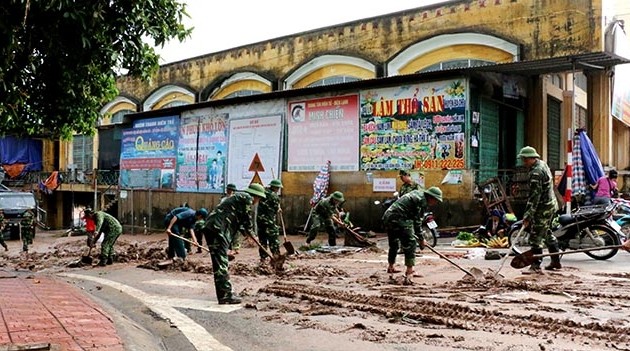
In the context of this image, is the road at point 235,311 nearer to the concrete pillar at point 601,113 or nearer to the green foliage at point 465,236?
the green foliage at point 465,236

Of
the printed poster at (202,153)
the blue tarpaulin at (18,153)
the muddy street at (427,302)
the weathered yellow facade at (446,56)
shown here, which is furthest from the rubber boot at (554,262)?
the blue tarpaulin at (18,153)

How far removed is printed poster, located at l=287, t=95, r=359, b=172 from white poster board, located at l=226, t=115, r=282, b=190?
0.63 metres

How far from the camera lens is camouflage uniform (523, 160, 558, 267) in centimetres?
867

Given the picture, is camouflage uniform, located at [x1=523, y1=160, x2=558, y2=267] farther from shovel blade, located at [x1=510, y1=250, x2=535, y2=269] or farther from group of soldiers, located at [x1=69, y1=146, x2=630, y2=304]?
shovel blade, located at [x1=510, y1=250, x2=535, y2=269]

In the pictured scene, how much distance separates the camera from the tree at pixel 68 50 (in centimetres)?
634

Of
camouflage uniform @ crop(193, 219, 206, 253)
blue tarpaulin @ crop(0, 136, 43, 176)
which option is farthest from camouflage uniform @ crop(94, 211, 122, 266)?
blue tarpaulin @ crop(0, 136, 43, 176)

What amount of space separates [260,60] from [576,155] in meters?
14.6

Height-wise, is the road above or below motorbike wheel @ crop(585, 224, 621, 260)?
below

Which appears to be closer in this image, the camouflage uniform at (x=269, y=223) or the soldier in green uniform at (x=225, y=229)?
the soldier in green uniform at (x=225, y=229)

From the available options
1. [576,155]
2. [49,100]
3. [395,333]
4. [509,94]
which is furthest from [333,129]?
[395,333]

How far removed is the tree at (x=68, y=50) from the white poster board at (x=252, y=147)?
32.8 feet

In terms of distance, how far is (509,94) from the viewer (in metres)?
15.9

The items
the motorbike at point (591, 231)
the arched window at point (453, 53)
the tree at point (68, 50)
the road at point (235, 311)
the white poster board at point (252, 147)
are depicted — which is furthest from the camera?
the white poster board at point (252, 147)

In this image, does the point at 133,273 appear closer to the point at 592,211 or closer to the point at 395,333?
the point at 395,333
